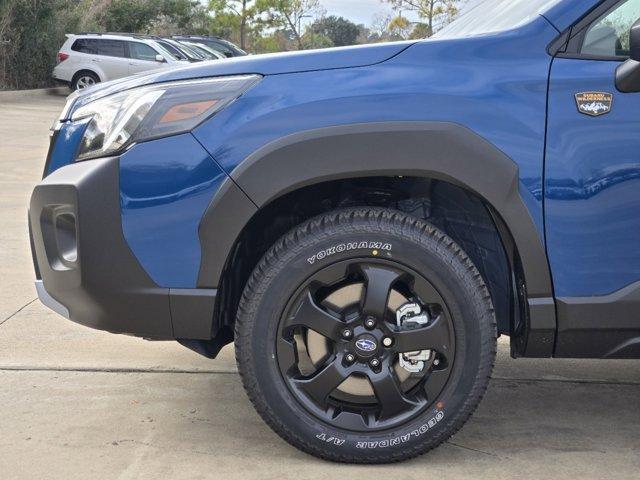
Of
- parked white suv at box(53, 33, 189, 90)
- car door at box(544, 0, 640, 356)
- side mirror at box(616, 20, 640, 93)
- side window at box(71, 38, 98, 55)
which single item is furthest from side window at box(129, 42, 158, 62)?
side mirror at box(616, 20, 640, 93)

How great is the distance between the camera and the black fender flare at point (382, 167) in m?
2.94

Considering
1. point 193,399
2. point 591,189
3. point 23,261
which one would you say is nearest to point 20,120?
point 23,261

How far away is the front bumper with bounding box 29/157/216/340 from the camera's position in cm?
303

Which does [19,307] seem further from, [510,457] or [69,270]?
[510,457]

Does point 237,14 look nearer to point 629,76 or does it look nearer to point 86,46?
point 86,46

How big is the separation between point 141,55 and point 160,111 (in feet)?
73.5

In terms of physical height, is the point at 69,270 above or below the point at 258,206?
below

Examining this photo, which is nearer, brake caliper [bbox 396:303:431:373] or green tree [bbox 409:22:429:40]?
brake caliper [bbox 396:303:431:373]

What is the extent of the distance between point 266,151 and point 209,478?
1.08 metres

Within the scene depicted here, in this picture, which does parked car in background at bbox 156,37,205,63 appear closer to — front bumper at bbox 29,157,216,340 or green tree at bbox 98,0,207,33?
green tree at bbox 98,0,207,33

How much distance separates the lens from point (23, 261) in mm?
6324

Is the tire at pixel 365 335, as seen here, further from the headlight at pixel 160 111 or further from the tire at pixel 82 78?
the tire at pixel 82 78

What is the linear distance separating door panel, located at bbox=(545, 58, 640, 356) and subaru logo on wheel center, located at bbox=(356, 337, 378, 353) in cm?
60

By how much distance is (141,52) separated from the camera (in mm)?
24656
